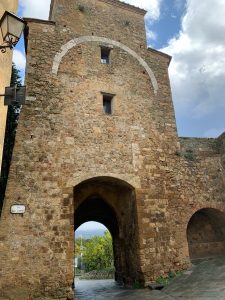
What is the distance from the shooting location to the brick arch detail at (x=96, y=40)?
9367 mm

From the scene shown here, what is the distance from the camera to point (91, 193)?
10.1 metres

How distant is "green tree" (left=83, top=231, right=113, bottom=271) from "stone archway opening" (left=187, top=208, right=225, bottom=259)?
20.7 meters

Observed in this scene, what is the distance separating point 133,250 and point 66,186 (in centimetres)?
296

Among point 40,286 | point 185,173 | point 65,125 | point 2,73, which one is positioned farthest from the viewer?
point 185,173

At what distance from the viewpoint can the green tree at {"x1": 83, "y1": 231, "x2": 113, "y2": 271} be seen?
2972 centimetres

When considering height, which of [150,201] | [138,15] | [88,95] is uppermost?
[138,15]

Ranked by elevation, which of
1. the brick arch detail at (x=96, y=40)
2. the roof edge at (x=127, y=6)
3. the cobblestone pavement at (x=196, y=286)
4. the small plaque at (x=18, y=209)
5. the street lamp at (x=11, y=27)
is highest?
the roof edge at (x=127, y=6)

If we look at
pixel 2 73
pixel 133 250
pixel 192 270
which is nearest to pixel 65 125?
pixel 2 73

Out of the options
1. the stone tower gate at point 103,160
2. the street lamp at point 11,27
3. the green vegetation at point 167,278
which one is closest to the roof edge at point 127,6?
the stone tower gate at point 103,160

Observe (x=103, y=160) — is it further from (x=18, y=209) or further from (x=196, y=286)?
(x=196, y=286)

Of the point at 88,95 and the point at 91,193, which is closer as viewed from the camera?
the point at 88,95

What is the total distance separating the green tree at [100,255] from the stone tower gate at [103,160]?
63.4ft

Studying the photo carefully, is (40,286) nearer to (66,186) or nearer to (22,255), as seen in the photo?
(22,255)

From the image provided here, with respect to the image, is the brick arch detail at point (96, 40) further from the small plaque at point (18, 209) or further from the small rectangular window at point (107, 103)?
the small plaque at point (18, 209)
